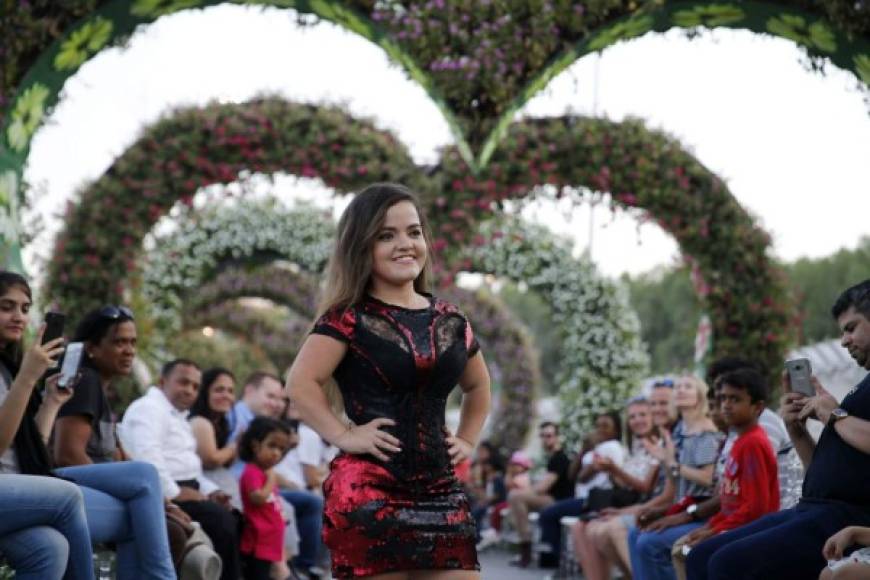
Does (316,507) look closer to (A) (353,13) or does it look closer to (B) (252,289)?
(A) (353,13)

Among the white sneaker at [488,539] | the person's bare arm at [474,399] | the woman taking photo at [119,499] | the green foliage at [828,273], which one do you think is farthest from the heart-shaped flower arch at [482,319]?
the green foliage at [828,273]

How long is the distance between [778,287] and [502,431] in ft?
35.5

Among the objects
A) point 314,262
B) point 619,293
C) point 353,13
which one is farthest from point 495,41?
point 314,262

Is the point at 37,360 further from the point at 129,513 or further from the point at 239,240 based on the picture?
the point at 239,240

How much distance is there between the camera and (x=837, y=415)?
170 inches

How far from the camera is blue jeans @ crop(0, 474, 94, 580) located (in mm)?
4492

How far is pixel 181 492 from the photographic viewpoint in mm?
7086

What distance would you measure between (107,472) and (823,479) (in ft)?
9.20

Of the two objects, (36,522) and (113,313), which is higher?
(113,313)

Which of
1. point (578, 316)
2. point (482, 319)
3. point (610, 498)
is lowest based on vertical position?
point (610, 498)

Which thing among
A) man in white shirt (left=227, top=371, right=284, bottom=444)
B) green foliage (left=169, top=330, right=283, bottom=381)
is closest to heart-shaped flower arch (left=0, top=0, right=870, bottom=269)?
man in white shirt (left=227, top=371, right=284, bottom=444)

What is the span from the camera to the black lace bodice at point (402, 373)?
3547 mm

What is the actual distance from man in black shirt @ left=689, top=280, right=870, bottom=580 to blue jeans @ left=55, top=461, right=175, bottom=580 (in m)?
2.25

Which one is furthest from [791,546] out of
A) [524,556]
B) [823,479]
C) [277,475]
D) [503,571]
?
[524,556]
